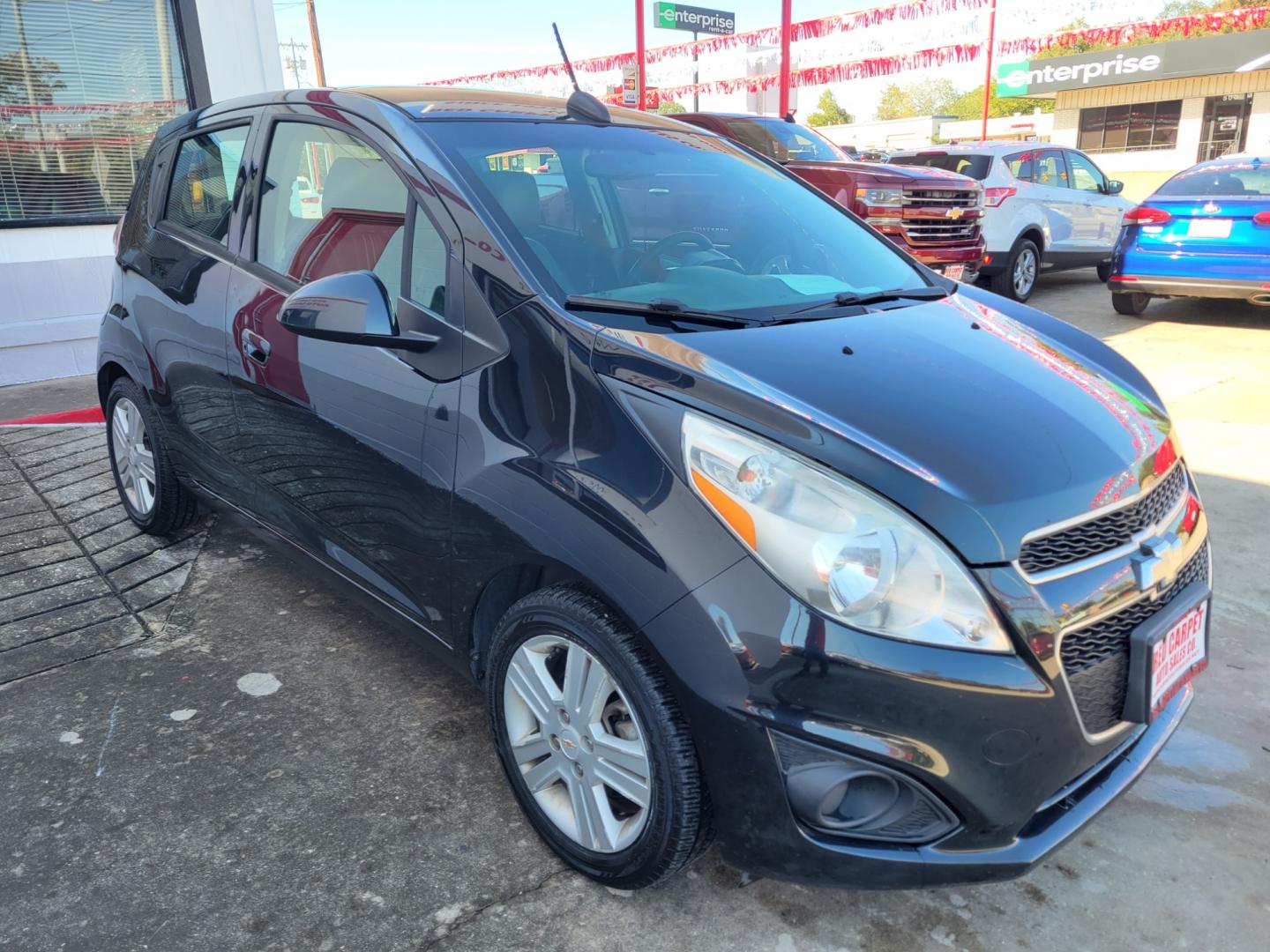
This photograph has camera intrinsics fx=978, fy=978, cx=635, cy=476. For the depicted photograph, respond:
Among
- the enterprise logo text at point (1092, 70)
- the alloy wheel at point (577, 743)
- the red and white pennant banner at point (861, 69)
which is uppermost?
the red and white pennant banner at point (861, 69)

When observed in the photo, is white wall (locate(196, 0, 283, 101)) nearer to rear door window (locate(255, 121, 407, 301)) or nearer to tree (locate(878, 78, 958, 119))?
rear door window (locate(255, 121, 407, 301))

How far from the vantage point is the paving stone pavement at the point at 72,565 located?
11.0 ft

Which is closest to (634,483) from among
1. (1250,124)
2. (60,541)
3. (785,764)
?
(785,764)

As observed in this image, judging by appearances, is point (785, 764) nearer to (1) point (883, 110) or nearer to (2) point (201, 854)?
(2) point (201, 854)

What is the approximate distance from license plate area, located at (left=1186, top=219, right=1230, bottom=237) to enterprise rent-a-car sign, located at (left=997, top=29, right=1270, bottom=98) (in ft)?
83.7

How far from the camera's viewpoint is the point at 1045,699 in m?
1.71

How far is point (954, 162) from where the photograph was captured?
10.2 m

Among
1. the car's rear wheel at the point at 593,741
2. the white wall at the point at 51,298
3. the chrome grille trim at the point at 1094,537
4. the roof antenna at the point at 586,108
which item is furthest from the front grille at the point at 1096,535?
the white wall at the point at 51,298

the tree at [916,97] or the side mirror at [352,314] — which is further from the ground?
→ the tree at [916,97]

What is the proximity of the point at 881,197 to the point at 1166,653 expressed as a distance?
670 cm

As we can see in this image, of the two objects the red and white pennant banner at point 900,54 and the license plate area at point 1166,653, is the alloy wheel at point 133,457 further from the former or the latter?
the red and white pennant banner at point 900,54

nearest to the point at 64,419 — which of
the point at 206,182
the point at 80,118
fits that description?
the point at 80,118

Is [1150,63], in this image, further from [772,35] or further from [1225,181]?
[1225,181]

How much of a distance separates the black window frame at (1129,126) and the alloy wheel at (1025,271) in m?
25.1
